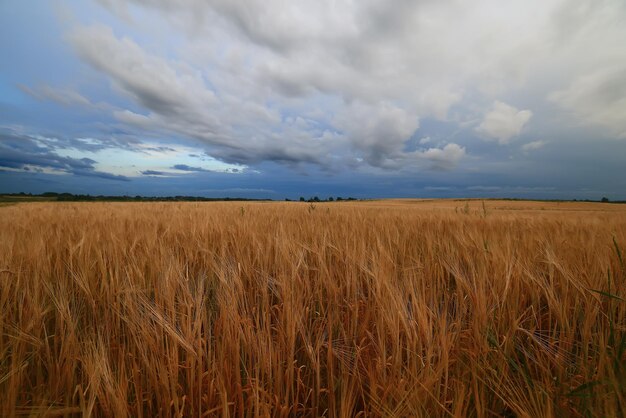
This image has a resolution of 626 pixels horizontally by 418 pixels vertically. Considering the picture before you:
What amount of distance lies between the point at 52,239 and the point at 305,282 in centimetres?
239

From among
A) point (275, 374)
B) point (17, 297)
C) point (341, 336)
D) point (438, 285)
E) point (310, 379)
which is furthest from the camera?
point (438, 285)

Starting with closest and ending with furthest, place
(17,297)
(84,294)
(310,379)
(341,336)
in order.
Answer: (310,379) → (341,336) → (17,297) → (84,294)

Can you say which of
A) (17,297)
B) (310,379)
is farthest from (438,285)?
(17,297)

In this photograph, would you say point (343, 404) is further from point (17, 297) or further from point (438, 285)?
point (17, 297)

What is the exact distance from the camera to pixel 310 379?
0.88 m

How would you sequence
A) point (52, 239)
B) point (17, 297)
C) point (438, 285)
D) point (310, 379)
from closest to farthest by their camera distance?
1. point (310, 379)
2. point (17, 297)
3. point (438, 285)
4. point (52, 239)

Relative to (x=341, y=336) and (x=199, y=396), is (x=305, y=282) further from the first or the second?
(x=199, y=396)

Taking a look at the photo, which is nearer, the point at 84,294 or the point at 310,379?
the point at 310,379

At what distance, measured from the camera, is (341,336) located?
3.31ft

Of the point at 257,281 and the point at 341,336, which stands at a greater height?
the point at 257,281

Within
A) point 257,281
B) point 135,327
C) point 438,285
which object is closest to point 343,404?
point 135,327

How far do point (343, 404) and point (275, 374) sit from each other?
8.6 inches

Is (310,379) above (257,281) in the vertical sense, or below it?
below

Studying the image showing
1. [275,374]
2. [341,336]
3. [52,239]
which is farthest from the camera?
[52,239]
